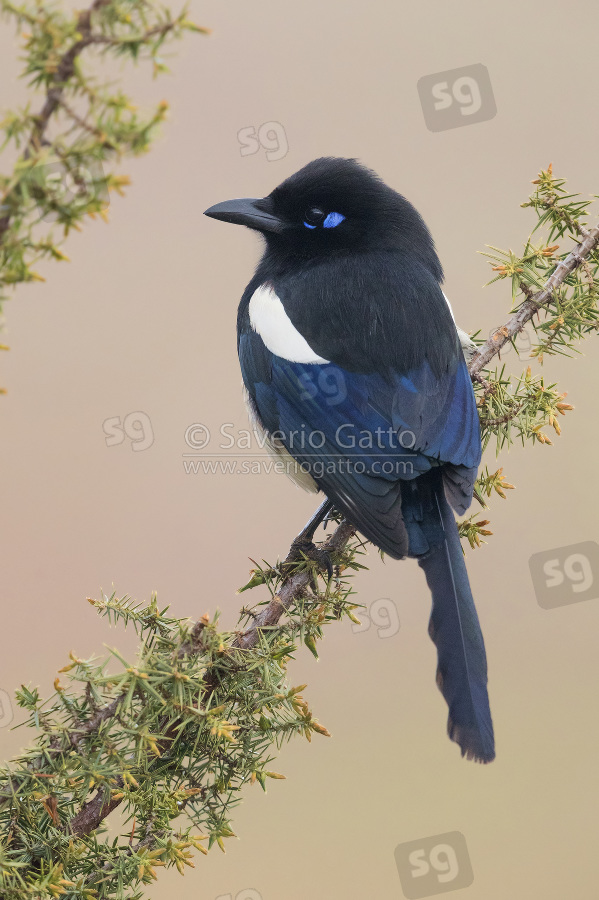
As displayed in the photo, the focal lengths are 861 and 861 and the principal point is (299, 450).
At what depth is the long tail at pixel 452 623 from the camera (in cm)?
94

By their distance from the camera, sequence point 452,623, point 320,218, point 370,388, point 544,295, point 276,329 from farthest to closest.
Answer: point 320,218
point 276,329
point 370,388
point 544,295
point 452,623

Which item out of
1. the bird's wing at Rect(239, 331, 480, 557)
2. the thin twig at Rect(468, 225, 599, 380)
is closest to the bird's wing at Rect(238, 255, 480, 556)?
the bird's wing at Rect(239, 331, 480, 557)

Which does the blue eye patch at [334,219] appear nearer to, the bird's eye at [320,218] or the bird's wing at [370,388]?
the bird's eye at [320,218]

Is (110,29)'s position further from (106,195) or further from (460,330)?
(460,330)

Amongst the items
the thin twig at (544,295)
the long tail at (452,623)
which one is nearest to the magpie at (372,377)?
the long tail at (452,623)

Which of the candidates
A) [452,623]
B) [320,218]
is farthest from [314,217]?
[452,623]

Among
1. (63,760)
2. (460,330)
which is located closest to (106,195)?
(63,760)

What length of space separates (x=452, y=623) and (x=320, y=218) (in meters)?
0.79

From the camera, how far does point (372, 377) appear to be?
4.19 feet

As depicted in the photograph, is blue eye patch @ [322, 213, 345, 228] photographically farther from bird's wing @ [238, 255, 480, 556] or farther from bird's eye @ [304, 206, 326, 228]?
bird's wing @ [238, 255, 480, 556]

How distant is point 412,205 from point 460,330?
246 millimetres

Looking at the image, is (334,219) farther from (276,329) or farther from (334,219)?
(276,329)

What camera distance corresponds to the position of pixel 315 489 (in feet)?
4.64

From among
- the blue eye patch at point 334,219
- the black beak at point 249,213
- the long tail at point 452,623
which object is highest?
the black beak at point 249,213
